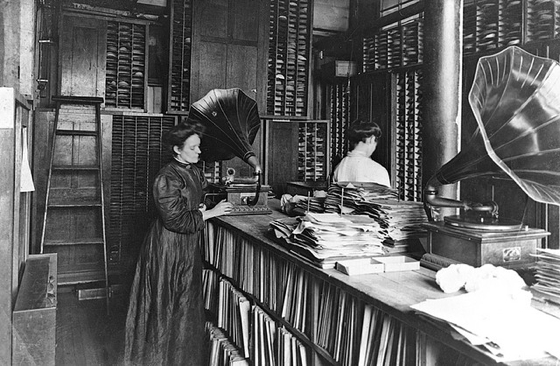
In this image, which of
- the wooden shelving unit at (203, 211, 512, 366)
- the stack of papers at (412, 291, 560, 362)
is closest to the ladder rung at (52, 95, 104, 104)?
the wooden shelving unit at (203, 211, 512, 366)

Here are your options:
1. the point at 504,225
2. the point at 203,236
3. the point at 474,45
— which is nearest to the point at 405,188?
the point at 474,45

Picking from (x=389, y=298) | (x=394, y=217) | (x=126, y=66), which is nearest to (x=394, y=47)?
(x=126, y=66)

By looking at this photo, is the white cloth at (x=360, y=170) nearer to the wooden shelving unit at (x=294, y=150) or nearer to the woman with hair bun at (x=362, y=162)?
the woman with hair bun at (x=362, y=162)

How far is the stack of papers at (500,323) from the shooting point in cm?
105

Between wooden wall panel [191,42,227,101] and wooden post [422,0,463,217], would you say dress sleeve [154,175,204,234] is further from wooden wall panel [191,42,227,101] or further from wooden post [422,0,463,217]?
wooden wall panel [191,42,227,101]

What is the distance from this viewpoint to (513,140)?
1625 mm

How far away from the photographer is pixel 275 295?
2.41 metres

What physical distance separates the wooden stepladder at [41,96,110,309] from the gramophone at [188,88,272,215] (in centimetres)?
136

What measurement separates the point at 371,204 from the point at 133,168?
142 inches

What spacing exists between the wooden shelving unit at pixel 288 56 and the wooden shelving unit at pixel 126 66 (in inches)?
56.1

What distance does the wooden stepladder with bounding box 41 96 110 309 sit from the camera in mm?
4762

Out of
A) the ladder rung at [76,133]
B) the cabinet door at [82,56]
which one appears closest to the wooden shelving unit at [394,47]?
the cabinet door at [82,56]

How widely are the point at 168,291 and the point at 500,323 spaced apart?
245 cm

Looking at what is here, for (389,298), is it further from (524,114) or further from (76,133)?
(76,133)
